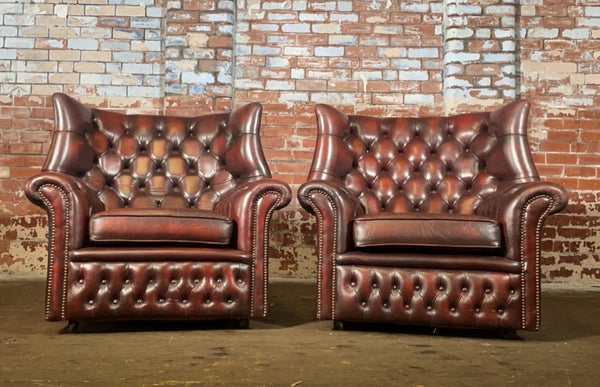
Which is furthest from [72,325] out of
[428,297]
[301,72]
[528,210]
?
[301,72]

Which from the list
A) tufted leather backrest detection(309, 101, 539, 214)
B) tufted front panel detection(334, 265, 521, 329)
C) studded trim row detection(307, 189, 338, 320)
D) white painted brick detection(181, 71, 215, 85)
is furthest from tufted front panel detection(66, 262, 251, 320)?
white painted brick detection(181, 71, 215, 85)

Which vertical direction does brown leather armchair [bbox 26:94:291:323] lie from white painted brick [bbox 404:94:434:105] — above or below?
below

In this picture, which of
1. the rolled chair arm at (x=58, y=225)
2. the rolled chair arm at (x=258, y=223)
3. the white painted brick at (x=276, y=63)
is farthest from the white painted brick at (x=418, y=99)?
the rolled chair arm at (x=58, y=225)

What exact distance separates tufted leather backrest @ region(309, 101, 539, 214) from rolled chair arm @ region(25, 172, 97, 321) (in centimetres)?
113

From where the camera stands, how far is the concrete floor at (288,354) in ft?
5.86

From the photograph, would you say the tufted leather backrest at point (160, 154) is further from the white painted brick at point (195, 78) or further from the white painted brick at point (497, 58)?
the white painted brick at point (497, 58)

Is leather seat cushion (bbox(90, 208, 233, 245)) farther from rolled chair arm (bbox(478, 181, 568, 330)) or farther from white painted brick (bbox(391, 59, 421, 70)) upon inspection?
white painted brick (bbox(391, 59, 421, 70))

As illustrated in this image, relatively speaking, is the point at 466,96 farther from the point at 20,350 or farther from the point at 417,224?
the point at 20,350

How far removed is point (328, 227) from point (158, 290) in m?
0.80

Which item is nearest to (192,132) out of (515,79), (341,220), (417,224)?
(341,220)

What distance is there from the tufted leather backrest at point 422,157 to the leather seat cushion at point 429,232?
1.63 ft

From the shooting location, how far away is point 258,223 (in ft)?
8.54

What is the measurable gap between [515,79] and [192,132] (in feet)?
7.94

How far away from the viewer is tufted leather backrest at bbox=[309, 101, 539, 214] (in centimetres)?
298
